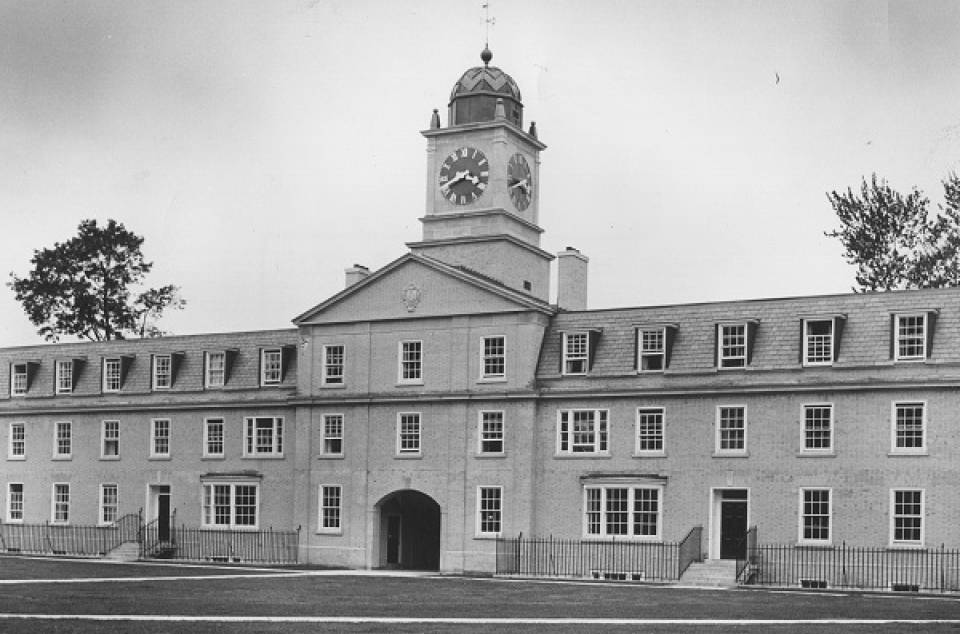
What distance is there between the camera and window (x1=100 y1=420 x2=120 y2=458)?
60312 millimetres

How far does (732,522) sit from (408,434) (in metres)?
12.4

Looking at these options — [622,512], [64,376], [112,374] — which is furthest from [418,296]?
[64,376]

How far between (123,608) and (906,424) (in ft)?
80.8

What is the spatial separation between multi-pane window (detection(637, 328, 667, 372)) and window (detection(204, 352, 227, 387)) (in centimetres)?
1800

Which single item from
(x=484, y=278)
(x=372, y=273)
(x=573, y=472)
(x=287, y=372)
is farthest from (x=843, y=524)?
(x=287, y=372)

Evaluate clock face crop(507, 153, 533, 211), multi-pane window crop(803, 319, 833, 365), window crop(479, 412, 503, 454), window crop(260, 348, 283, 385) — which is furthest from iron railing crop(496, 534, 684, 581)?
clock face crop(507, 153, 533, 211)

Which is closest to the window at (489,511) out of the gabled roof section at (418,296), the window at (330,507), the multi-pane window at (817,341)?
the window at (330,507)

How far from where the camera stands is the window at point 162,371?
59406mm

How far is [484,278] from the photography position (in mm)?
52500

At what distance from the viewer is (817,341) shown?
45.5 m

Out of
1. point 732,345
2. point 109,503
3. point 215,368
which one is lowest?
point 109,503

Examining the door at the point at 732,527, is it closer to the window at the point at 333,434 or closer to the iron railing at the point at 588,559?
the iron railing at the point at 588,559

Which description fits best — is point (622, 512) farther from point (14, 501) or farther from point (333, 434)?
point (14, 501)

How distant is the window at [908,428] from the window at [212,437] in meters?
26.3
